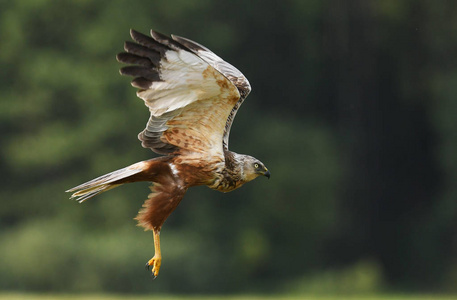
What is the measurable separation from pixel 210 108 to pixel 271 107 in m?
19.8

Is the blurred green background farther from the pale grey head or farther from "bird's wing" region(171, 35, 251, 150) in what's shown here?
the pale grey head

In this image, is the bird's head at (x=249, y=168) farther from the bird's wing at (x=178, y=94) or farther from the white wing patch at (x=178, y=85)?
the white wing patch at (x=178, y=85)

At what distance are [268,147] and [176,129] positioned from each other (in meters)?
17.7

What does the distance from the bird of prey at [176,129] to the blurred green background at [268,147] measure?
51.8ft

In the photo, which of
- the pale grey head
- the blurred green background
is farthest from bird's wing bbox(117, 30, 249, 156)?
the blurred green background

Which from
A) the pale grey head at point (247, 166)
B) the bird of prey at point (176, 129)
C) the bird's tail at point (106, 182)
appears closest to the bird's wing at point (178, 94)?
the bird of prey at point (176, 129)

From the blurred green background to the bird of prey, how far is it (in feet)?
51.8

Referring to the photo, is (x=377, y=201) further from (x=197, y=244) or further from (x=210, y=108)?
(x=210, y=108)

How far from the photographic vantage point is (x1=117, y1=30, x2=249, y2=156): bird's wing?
7.29 meters

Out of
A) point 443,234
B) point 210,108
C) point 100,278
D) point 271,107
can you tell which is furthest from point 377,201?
point 210,108

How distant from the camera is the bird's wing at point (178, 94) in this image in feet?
23.9

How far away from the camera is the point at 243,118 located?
1016 inches

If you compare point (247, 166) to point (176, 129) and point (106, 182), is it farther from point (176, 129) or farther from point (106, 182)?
point (106, 182)

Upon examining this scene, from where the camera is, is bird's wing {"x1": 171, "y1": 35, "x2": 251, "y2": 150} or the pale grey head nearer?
the pale grey head
